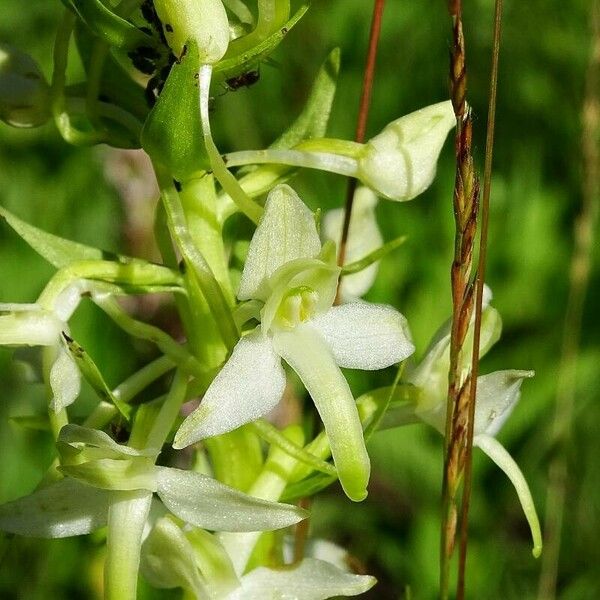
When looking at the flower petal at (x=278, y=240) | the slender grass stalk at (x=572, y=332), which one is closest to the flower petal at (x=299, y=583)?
the flower petal at (x=278, y=240)

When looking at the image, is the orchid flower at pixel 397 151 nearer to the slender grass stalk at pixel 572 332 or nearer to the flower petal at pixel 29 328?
the flower petal at pixel 29 328

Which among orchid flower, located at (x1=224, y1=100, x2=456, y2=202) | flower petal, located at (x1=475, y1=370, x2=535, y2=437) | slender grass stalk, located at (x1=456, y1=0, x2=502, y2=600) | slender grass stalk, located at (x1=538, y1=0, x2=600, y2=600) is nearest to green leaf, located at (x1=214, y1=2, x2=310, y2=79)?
orchid flower, located at (x1=224, y1=100, x2=456, y2=202)

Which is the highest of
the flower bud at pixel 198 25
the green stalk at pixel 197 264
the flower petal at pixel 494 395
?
the flower bud at pixel 198 25

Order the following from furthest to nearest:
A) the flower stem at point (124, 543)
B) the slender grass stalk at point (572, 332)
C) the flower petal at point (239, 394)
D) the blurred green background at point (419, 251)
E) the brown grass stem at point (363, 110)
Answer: the blurred green background at point (419, 251) → the slender grass stalk at point (572, 332) → the brown grass stem at point (363, 110) → the flower stem at point (124, 543) → the flower petal at point (239, 394)

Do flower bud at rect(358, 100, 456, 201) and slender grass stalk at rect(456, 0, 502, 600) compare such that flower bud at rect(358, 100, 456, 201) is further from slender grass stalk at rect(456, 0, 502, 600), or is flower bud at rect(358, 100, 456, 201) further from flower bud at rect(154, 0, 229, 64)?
flower bud at rect(154, 0, 229, 64)

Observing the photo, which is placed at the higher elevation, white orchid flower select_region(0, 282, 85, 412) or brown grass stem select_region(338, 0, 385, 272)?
brown grass stem select_region(338, 0, 385, 272)

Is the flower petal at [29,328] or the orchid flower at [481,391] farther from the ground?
the flower petal at [29,328]

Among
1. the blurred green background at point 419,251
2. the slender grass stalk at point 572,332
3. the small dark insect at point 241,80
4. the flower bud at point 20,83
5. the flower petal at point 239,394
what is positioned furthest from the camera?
the blurred green background at point 419,251
